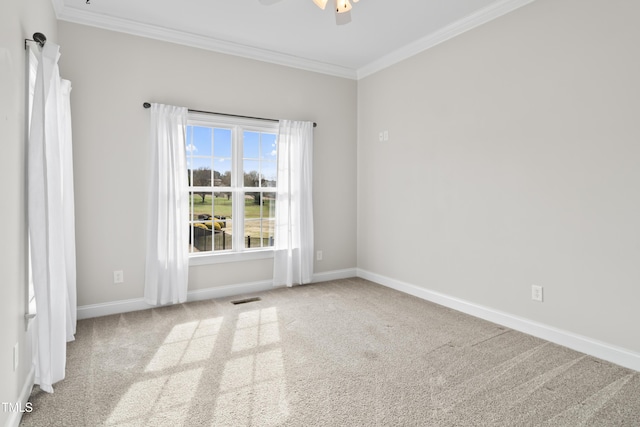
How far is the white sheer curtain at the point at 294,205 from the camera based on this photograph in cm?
431

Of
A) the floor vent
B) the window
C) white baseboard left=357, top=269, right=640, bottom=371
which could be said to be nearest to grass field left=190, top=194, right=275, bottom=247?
→ the window

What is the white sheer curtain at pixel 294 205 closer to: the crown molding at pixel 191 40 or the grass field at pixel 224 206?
the grass field at pixel 224 206

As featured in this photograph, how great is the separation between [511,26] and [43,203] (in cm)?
370

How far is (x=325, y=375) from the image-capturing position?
2320 mm

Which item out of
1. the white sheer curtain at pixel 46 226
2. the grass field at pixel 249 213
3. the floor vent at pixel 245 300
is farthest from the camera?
the grass field at pixel 249 213

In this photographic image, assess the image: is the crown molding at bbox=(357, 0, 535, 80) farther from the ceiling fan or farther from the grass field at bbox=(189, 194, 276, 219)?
the grass field at bbox=(189, 194, 276, 219)

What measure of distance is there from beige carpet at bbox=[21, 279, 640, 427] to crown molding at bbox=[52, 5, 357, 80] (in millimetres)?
2725

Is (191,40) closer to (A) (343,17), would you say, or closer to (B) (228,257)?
(A) (343,17)

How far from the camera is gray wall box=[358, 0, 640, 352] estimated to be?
2.46m

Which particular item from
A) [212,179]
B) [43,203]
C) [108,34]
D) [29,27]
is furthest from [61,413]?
[108,34]

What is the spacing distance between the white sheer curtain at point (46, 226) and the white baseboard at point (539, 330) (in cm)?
325

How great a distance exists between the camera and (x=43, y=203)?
204 centimetres

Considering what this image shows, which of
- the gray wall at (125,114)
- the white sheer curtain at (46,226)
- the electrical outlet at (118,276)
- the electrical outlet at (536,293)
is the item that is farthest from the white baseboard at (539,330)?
the white sheer curtain at (46,226)

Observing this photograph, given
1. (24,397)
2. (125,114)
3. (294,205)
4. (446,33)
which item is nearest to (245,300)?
(294,205)
